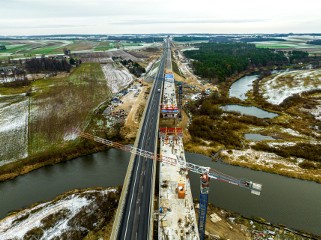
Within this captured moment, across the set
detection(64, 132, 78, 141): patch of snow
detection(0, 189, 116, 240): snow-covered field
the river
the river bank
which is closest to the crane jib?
detection(64, 132, 78, 141): patch of snow

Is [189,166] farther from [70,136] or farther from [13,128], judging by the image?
[13,128]

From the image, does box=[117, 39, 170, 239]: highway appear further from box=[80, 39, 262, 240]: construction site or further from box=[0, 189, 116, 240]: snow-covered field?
box=[0, 189, 116, 240]: snow-covered field

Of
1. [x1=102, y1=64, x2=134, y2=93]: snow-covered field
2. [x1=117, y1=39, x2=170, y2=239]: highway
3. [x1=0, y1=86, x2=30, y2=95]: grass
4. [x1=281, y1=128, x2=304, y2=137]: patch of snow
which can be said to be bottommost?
[x1=117, y1=39, x2=170, y2=239]: highway

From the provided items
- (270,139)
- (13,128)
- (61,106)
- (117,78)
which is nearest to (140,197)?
(270,139)

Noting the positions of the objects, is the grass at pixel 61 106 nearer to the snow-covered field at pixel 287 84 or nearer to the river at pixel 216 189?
the river at pixel 216 189

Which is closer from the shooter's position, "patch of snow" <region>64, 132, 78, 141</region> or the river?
the river

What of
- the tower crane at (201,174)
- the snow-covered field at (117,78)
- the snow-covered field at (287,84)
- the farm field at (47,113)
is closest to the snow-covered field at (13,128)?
the farm field at (47,113)

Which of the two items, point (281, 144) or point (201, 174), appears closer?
point (201, 174)
